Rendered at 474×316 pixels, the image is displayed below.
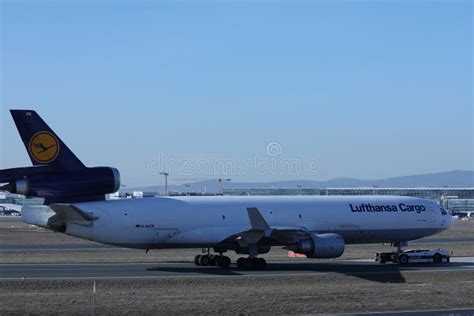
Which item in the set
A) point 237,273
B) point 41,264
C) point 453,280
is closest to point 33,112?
point 41,264

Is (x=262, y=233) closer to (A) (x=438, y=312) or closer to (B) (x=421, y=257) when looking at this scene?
(B) (x=421, y=257)

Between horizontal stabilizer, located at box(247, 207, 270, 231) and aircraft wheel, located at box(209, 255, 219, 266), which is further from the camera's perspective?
aircraft wheel, located at box(209, 255, 219, 266)

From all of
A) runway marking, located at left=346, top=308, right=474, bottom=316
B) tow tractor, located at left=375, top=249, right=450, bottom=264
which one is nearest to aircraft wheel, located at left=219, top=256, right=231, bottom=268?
tow tractor, located at left=375, top=249, right=450, bottom=264

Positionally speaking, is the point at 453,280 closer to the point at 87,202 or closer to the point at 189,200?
the point at 189,200

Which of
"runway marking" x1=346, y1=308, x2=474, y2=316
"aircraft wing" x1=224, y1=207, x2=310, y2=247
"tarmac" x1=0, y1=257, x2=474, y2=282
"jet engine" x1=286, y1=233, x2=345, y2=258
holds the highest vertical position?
"aircraft wing" x1=224, y1=207, x2=310, y2=247

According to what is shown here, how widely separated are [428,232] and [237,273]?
16.0 meters

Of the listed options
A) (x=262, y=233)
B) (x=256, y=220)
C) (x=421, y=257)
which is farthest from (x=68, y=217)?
(x=421, y=257)

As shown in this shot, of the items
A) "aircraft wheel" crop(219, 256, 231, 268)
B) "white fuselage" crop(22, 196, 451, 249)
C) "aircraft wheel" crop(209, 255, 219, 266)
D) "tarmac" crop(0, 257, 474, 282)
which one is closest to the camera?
"tarmac" crop(0, 257, 474, 282)

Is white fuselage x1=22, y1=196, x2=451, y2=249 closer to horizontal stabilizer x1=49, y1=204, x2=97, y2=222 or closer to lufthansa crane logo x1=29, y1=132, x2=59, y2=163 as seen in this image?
horizontal stabilizer x1=49, y1=204, x2=97, y2=222

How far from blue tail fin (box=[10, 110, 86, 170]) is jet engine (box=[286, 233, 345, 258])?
1220 centimetres

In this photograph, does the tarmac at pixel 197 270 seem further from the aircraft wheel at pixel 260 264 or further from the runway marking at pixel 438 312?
the runway marking at pixel 438 312

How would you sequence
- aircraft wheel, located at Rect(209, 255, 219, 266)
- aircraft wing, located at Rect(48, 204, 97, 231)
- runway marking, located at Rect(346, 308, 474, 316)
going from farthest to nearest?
aircraft wheel, located at Rect(209, 255, 219, 266) < aircraft wing, located at Rect(48, 204, 97, 231) < runway marking, located at Rect(346, 308, 474, 316)

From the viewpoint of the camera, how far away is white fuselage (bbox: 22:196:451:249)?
134 feet

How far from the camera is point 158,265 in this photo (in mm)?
41938
